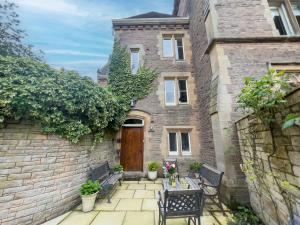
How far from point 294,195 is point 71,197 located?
5.12 meters

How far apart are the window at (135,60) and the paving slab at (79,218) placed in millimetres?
7000

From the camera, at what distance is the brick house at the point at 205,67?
188 inches

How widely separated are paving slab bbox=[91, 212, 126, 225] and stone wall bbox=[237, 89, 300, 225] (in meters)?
3.29

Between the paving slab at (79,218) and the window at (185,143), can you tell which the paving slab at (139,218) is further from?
the window at (185,143)

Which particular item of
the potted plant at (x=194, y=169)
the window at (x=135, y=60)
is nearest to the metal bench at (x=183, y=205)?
the potted plant at (x=194, y=169)

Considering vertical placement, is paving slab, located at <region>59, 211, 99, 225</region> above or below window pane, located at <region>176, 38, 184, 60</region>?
below

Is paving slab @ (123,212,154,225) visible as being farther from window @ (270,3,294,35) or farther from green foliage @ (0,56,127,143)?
window @ (270,3,294,35)

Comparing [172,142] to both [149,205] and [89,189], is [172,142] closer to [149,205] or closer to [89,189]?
[149,205]

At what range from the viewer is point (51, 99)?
12.4 feet

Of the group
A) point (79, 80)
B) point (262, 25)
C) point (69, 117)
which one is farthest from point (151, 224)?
point (262, 25)

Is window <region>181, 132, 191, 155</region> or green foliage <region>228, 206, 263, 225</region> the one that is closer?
green foliage <region>228, 206, 263, 225</region>

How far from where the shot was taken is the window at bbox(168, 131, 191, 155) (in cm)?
777

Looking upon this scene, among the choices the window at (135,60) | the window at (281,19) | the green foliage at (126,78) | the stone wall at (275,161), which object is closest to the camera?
the stone wall at (275,161)

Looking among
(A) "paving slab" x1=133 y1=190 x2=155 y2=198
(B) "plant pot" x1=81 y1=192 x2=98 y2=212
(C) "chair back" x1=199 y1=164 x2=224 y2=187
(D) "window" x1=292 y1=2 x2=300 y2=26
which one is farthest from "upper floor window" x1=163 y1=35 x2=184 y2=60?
(B) "plant pot" x1=81 y1=192 x2=98 y2=212
